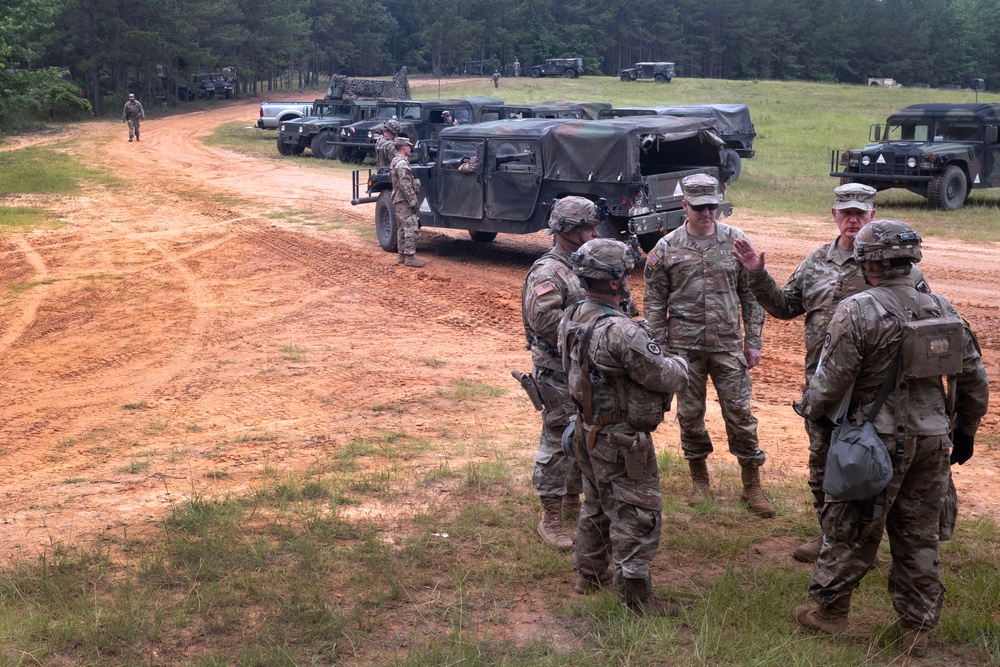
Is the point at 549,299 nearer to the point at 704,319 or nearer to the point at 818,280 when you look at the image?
the point at 704,319

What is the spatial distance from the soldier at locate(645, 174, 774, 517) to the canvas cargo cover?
20.0 feet

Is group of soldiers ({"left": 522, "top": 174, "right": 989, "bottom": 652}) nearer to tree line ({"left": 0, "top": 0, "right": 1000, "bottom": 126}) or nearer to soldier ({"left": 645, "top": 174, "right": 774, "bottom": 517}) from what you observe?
soldier ({"left": 645, "top": 174, "right": 774, "bottom": 517})

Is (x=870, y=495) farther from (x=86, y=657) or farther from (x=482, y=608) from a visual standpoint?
(x=86, y=657)

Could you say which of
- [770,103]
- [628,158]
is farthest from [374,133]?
[770,103]

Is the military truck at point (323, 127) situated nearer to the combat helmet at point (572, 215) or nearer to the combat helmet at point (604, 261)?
the combat helmet at point (572, 215)

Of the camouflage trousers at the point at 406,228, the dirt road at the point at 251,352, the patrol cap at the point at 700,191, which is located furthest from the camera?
the camouflage trousers at the point at 406,228

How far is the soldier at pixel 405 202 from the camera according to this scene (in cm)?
1295

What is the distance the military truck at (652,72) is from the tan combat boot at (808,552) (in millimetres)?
51317

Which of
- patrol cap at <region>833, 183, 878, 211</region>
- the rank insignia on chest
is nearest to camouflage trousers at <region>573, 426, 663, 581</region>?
the rank insignia on chest

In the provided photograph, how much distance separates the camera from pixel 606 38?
7700 centimetres

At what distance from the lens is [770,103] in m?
46.4

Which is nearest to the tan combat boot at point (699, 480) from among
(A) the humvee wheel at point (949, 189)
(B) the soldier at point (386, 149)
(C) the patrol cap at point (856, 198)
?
(C) the patrol cap at point (856, 198)

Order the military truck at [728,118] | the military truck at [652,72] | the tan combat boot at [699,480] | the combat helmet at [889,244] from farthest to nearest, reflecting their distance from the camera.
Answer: the military truck at [652,72], the military truck at [728,118], the tan combat boot at [699,480], the combat helmet at [889,244]

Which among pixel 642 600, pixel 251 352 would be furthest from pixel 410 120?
pixel 642 600
